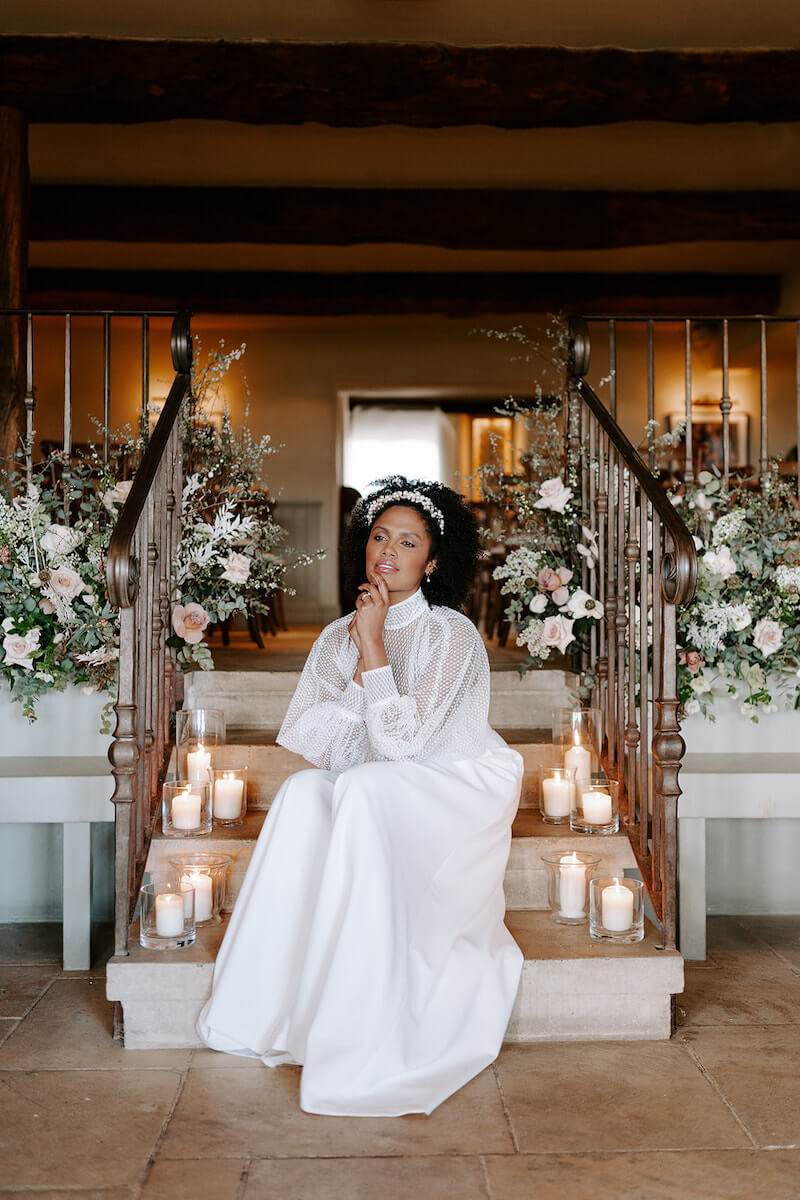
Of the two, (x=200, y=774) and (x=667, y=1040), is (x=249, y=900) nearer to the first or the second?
(x=200, y=774)

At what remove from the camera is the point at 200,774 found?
292cm

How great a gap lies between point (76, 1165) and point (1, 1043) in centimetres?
64

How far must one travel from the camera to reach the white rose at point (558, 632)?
10.7 ft

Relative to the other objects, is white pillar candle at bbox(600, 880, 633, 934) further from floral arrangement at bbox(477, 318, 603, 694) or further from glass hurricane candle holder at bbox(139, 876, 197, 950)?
glass hurricane candle holder at bbox(139, 876, 197, 950)

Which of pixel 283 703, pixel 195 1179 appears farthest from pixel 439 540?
pixel 195 1179

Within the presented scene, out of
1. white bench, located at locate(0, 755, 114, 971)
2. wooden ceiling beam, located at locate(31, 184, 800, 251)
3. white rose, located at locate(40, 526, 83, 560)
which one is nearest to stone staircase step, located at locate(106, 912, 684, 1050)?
white bench, located at locate(0, 755, 114, 971)

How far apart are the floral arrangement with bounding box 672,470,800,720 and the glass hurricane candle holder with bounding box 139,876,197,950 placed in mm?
1610

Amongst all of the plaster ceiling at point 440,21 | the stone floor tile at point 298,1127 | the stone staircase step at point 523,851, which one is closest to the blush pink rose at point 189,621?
the stone staircase step at point 523,851

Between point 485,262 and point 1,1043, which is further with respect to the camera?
point 485,262

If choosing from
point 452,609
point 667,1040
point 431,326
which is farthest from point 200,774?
point 431,326

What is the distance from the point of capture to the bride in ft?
7.05

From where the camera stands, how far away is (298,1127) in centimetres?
204

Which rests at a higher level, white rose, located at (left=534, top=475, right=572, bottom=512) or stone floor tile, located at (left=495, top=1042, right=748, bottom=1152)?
white rose, located at (left=534, top=475, right=572, bottom=512)

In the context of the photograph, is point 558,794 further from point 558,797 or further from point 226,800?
point 226,800
